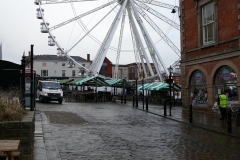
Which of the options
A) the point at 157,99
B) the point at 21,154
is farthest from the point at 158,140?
the point at 157,99

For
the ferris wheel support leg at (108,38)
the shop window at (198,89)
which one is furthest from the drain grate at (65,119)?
the ferris wheel support leg at (108,38)

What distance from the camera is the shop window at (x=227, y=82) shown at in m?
17.5

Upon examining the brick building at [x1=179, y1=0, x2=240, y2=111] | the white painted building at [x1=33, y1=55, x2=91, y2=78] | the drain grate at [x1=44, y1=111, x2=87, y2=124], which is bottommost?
the drain grate at [x1=44, y1=111, x2=87, y2=124]

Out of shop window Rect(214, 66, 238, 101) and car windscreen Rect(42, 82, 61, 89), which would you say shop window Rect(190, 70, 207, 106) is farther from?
car windscreen Rect(42, 82, 61, 89)

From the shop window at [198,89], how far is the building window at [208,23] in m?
2.29

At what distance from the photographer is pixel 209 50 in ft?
64.4

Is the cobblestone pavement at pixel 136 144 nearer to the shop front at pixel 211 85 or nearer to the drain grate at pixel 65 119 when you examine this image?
the drain grate at pixel 65 119

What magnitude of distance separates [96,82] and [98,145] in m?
25.7

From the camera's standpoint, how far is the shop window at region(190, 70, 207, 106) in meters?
20.5

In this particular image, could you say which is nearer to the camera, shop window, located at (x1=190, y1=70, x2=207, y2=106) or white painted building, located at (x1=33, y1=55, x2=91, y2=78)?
shop window, located at (x1=190, y1=70, x2=207, y2=106)

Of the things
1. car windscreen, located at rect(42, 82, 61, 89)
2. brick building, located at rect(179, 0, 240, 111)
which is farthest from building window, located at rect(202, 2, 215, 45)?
car windscreen, located at rect(42, 82, 61, 89)

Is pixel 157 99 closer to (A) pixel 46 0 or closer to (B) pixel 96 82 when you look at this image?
(B) pixel 96 82

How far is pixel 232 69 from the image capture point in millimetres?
17562

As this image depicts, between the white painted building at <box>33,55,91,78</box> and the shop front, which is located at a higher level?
the white painted building at <box>33,55,91,78</box>
